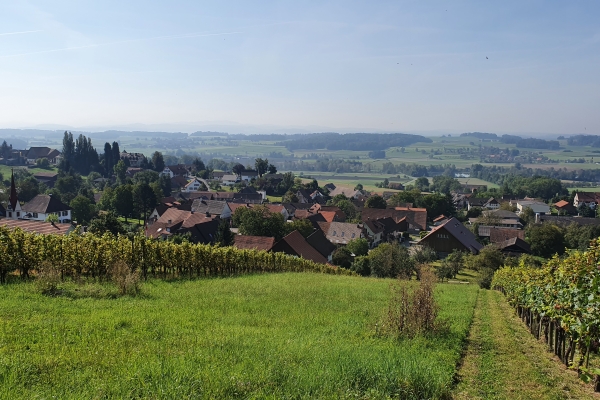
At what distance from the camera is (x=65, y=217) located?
2330 inches

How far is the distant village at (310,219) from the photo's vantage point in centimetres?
4450

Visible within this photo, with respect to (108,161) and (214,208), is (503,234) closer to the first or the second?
(214,208)

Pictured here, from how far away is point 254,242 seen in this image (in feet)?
132

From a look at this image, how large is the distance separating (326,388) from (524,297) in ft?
34.0

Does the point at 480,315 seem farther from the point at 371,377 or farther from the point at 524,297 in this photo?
the point at 371,377

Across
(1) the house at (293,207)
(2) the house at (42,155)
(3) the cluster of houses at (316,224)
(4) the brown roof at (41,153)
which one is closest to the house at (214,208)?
(3) the cluster of houses at (316,224)

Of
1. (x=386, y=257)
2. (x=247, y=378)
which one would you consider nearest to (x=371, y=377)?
(x=247, y=378)

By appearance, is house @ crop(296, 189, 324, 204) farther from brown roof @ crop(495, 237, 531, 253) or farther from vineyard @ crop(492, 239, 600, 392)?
vineyard @ crop(492, 239, 600, 392)

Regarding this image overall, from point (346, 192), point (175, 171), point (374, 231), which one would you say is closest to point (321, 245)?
point (374, 231)

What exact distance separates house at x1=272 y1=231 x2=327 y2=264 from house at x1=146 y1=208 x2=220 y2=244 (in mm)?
11455

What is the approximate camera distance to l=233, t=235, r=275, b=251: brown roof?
129 feet

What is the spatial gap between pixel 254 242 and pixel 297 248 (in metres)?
3.98

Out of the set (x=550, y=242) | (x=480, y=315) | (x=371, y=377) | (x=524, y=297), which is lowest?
(x=550, y=242)

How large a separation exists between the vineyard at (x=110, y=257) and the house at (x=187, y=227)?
23.9m
